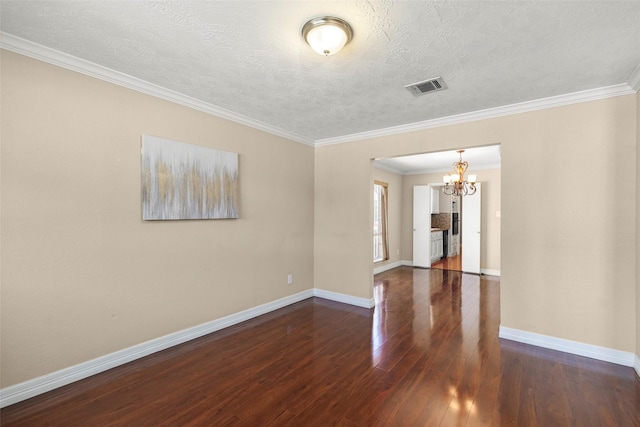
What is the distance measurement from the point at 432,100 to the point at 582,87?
4.45 ft

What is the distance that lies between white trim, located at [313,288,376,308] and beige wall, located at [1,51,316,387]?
1.56 metres

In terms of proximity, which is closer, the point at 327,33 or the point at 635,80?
the point at 327,33

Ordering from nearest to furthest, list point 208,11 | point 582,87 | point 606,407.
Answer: point 208,11
point 606,407
point 582,87

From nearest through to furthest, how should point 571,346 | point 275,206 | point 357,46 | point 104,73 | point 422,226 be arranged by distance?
point 357,46
point 104,73
point 571,346
point 275,206
point 422,226

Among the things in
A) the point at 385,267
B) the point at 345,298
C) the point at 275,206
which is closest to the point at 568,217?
the point at 345,298

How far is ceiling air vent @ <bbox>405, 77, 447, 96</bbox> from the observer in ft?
8.50

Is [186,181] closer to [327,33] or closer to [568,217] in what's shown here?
[327,33]

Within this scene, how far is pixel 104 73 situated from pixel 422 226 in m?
6.78

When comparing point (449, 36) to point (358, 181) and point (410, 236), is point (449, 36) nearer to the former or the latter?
point (358, 181)

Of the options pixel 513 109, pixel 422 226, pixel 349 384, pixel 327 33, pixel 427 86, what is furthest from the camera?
pixel 422 226

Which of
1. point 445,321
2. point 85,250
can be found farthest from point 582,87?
point 85,250

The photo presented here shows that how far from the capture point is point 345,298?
4469mm

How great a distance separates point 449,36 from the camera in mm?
1946

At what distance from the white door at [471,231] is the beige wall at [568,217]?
359 cm
